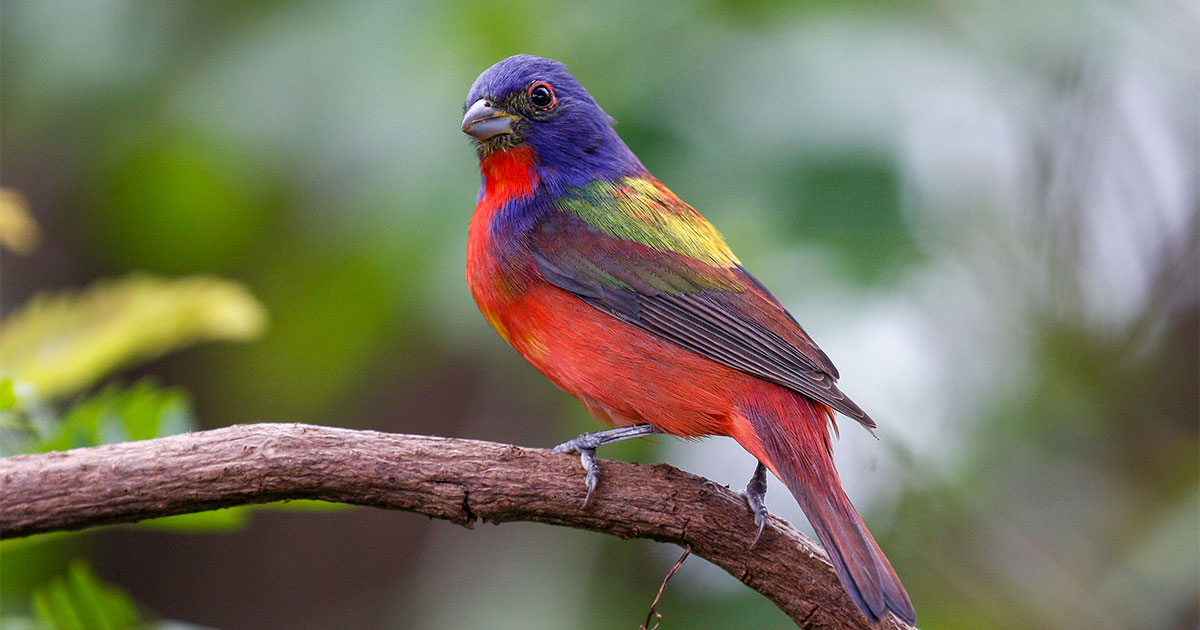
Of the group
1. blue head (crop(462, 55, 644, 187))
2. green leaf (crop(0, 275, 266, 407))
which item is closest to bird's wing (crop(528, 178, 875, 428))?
blue head (crop(462, 55, 644, 187))

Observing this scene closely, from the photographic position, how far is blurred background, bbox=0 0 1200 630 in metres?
4.36

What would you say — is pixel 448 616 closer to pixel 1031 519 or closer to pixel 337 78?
pixel 337 78

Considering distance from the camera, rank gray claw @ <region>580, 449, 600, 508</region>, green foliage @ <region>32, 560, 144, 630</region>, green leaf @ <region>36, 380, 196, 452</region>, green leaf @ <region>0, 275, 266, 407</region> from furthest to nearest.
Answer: green leaf @ <region>0, 275, 266, 407</region> → green foliage @ <region>32, 560, 144, 630</region> → green leaf @ <region>36, 380, 196, 452</region> → gray claw @ <region>580, 449, 600, 508</region>

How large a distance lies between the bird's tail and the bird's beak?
1133 mm

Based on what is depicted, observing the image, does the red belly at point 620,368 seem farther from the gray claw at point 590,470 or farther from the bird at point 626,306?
the gray claw at point 590,470

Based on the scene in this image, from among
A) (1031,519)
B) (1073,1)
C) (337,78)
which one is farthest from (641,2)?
(1031,519)

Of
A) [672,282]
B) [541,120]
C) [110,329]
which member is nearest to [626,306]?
[672,282]

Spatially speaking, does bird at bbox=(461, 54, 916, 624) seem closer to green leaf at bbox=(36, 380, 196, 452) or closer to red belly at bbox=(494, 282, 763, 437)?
red belly at bbox=(494, 282, 763, 437)

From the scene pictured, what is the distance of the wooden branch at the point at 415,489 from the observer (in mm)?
2199

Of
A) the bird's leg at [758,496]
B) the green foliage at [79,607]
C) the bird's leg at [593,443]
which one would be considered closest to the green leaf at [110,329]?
the green foliage at [79,607]

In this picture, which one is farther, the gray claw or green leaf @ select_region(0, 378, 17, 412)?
the gray claw

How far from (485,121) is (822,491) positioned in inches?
58.0

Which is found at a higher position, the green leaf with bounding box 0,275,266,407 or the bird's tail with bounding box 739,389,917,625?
the green leaf with bounding box 0,275,266,407

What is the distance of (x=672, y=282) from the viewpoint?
296 cm
